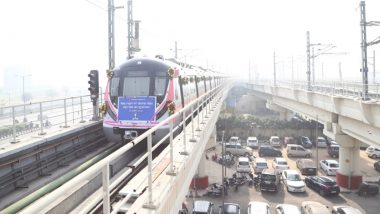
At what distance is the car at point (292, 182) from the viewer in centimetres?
2420

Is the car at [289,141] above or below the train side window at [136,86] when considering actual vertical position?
below

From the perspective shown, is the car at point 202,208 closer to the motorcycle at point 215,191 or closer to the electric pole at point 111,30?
the motorcycle at point 215,191

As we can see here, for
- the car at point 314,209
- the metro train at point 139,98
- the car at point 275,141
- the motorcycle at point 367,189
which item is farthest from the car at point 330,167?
the metro train at point 139,98

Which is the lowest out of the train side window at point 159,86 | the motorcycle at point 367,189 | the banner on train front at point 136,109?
the motorcycle at point 367,189

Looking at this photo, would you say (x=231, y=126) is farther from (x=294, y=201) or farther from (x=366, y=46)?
(x=366, y=46)

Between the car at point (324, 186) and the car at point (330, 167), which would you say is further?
the car at point (330, 167)

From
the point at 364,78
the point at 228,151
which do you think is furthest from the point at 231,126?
the point at 364,78

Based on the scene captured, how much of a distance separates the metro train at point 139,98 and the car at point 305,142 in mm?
31401

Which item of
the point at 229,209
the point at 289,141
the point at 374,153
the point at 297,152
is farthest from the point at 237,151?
the point at 229,209

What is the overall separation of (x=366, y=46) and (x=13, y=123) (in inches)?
705

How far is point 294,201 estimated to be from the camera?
22.7 meters

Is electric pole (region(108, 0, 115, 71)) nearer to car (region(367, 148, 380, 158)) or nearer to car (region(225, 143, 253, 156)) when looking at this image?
car (region(225, 143, 253, 156))

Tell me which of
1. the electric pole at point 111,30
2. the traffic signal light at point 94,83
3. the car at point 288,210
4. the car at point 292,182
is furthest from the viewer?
the car at point 292,182

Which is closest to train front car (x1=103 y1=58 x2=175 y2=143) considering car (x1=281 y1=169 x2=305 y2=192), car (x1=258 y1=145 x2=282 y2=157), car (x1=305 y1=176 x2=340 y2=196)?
car (x1=281 y1=169 x2=305 y2=192)
